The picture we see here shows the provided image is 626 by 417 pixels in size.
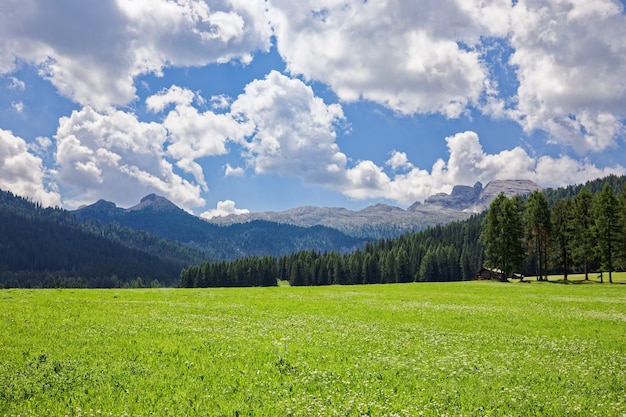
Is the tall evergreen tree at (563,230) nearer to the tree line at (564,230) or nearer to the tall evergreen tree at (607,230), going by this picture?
the tree line at (564,230)

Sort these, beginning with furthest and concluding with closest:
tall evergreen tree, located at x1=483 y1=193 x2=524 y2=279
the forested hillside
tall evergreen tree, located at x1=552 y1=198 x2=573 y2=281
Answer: the forested hillside, tall evergreen tree, located at x1=552 y1=198 x2=573 y2=281, tall evergreen tree, located at x1=483 y1=193 x2=524 y2=279

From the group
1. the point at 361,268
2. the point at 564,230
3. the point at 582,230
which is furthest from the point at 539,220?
the point at 361,268

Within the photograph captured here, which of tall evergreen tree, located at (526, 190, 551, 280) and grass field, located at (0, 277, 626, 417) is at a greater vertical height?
tall evergreen tree, located at (526, 190, 551, 280)

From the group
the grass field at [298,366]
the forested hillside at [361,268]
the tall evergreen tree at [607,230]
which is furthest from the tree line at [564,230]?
the forested hillside at [361,268]

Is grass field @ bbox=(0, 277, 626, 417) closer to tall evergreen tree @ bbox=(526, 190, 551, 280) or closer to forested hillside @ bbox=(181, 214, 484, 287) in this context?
tall evergreen tree @ bbox=(526, 190, 551, 280)

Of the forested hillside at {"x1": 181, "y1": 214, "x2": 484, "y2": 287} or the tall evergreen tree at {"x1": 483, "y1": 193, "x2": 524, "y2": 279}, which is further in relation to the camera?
the forested hillside at {"x1": 181, "y1": 214, "x2": 484, "y2": 287}

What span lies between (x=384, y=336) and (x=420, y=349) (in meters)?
3.22

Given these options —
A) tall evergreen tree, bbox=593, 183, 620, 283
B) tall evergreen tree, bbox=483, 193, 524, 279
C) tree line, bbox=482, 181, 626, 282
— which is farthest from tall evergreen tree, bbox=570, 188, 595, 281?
tall evergreen tree, bbox=483, 193, 524, 279

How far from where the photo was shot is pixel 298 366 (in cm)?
1417

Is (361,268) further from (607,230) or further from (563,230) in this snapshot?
(607,230)

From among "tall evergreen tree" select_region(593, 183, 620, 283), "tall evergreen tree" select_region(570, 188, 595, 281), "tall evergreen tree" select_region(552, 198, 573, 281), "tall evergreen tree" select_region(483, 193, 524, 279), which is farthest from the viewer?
"tall evergreen tree" select_region(552, 198, 573, 281)

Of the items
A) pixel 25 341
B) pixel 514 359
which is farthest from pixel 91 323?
pixel 514 359

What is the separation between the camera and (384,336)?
2053cm

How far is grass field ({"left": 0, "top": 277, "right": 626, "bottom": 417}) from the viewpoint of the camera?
10594 millimetres
